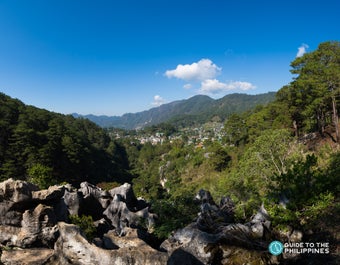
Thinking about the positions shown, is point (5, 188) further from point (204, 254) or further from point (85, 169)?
point (85, 169)

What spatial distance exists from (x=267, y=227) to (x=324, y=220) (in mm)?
2533

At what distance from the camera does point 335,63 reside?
24.0 meters

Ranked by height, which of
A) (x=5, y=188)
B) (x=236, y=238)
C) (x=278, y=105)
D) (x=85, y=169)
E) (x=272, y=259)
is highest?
(x=278, y=105)

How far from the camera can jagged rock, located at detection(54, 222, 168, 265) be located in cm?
541

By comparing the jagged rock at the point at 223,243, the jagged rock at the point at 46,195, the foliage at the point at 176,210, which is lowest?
the foliage at the point at 176,210

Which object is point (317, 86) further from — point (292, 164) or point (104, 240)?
point (104, 240)

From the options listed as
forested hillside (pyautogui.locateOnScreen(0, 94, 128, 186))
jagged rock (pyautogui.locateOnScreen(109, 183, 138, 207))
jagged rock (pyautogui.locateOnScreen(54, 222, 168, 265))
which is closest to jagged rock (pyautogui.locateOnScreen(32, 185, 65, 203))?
jagged rock (pyautogui.locateOnScreen(54, 222, 168, 265))

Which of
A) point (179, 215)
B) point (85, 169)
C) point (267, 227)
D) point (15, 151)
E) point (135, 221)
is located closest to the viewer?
point (267, 227)

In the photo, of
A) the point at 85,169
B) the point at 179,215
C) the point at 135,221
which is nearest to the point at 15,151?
the point at 85,169

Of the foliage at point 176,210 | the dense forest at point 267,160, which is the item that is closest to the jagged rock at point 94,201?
the dense forest at point 267,160

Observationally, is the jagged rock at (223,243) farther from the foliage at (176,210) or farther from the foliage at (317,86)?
the foliage at (317,86)

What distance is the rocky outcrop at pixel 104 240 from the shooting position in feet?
18.5

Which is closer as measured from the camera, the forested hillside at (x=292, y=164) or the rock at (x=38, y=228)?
the rock at (x=38, y=228)

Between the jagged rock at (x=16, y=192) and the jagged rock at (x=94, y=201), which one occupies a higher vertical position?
the jagged rock at (x=16, y=192)
